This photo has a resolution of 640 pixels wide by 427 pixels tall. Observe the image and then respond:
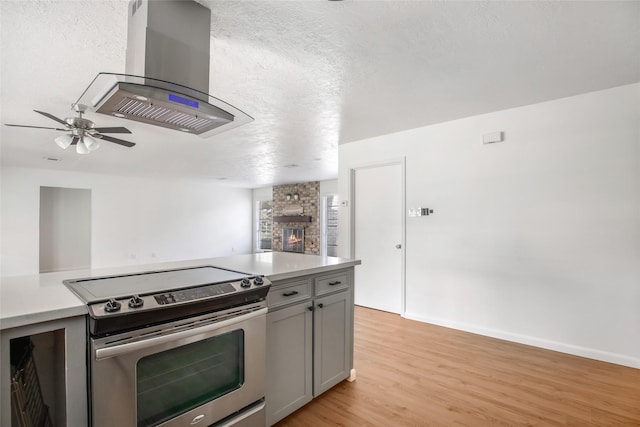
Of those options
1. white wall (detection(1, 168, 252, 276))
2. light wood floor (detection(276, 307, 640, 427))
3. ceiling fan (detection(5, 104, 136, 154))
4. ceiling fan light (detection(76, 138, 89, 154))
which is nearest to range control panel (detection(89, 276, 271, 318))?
light wood floor (detection(276, 307, 640, 427))

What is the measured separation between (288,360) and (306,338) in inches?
6.9

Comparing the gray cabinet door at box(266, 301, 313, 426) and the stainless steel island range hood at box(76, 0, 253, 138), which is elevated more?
the stainless steel island range hood at box(76, 0, 253, 138)

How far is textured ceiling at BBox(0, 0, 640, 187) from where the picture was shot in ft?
5.75

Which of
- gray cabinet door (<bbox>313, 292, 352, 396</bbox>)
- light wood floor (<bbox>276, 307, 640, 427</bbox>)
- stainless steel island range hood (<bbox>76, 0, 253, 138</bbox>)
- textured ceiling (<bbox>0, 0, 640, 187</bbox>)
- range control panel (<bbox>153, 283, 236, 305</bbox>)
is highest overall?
textured ceiling (<bbox>0, 0, 640, 187</bbox>)

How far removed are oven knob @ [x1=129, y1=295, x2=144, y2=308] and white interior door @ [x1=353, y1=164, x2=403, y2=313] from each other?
11.1 feet

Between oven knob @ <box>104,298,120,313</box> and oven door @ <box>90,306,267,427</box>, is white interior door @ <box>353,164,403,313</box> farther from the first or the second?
oven knob @ <box>104,298,120,313</box>

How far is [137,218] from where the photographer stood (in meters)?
7.95

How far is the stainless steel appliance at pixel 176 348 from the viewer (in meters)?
1.12

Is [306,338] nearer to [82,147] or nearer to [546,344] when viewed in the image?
[546,344]

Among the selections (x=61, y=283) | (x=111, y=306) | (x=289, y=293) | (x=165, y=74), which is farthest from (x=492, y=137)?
(x=61, y=283)

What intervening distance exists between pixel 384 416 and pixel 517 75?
106 inches

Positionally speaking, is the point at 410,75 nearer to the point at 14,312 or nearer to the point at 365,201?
the point at 365,201

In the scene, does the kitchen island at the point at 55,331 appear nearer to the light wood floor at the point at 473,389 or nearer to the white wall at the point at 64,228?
the light wood floor at the point at 473,389

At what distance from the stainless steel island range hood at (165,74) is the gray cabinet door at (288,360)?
3.84ft
